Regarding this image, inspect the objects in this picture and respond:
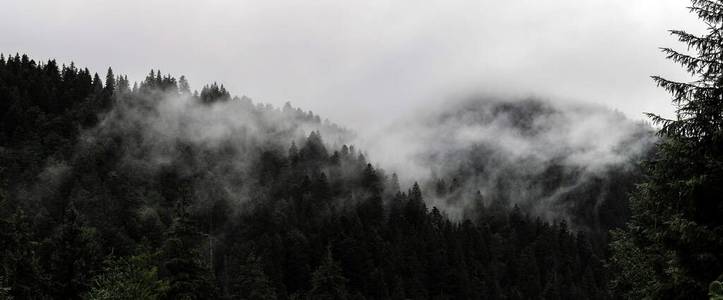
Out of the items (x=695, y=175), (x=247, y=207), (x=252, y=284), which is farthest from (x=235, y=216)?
(x=695, y=175)

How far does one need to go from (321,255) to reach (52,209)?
51.2 meters

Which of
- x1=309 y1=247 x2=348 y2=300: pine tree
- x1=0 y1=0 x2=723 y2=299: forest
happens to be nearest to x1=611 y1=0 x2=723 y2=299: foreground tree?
x1=0 y1=0 x2=723 y2=299: forest

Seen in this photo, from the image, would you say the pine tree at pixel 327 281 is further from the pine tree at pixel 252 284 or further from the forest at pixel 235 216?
the pine tree at pixel 252 284

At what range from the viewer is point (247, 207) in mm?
158625

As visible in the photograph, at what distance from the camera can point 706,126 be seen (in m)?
17.0

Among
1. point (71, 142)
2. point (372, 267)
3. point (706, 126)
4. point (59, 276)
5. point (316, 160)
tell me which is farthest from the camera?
point (316, 160)

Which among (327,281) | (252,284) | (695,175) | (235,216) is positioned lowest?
(695,175)

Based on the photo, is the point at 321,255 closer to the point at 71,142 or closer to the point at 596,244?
the point at 71,142

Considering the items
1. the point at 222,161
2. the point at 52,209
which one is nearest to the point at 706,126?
the point at 52,209

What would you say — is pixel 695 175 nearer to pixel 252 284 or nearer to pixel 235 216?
pixel 252 284

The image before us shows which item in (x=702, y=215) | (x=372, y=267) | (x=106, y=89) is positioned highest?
(x=106, y=89)

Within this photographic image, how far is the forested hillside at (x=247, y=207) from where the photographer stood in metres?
120

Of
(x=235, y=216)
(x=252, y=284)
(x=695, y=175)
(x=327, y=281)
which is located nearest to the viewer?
(x=695, y=175)

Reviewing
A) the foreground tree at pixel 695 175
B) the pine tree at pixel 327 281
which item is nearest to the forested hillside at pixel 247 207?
the pine tree at pixel 327 281
